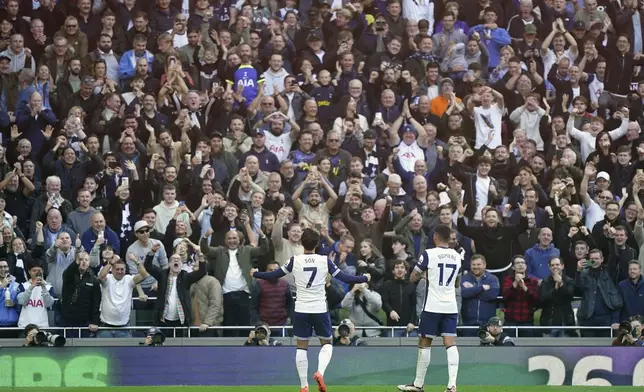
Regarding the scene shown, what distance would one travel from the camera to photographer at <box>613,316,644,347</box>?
19.2m

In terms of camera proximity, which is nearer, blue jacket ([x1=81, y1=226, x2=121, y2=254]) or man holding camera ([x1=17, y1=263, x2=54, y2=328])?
man holding camera ([x1=17, y1=263, x2=54, y2=328])

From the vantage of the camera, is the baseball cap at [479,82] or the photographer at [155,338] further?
the baseball cap at [479,82]

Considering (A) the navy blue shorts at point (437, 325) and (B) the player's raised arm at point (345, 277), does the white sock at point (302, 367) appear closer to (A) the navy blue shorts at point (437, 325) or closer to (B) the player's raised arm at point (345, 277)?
(B) the player's raised arm at point (345, 277)

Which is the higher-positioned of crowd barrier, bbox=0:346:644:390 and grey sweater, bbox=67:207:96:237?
grey sweater, bbox=67:207:96:237

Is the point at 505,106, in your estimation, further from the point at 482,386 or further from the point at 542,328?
the point at 482,386

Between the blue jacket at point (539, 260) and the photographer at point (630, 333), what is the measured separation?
6.08 feet

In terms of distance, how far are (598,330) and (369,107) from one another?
21.3 feet

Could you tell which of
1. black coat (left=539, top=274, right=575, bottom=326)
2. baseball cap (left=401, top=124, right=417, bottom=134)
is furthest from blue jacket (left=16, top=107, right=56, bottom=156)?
black coat (left=539, top=274, right=575, bottom=326)

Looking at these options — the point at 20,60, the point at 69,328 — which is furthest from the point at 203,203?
the point at 20,60

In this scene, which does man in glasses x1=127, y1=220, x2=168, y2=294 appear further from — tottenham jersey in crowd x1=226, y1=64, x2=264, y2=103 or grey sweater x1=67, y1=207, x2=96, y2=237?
tottenham jersey in crowd x1=226, y1=64, x2=264, y2=103

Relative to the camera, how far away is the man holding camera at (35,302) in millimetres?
19750

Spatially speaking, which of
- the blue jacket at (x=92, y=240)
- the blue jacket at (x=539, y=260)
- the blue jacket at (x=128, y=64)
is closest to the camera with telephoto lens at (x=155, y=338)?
the blue jacket at (x=92, y=240)

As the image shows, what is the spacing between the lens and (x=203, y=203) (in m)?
21.6

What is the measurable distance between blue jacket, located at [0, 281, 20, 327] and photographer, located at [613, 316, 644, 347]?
29.7 ft
